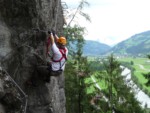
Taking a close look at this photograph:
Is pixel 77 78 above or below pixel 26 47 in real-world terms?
below

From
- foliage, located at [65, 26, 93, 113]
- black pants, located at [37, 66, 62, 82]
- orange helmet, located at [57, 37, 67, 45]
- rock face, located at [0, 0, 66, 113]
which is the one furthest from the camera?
foliage, located at [65, 26, 93, 113]

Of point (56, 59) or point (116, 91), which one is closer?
point (56, 59)

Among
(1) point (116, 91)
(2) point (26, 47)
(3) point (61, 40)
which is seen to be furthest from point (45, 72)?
(1) point (116, 91)

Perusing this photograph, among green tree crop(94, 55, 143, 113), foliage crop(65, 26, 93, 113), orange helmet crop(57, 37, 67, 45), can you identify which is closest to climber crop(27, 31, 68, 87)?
orange helmet crop(57, 37, 67, 45)

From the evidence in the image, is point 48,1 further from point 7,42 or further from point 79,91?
point 79,91

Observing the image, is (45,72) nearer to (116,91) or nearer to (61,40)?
(61,40)

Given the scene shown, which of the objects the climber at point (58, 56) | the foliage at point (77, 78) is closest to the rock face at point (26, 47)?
the climber at point (58, 56)

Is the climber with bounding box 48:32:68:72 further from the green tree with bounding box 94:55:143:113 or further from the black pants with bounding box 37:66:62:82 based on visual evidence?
the green tree with bounding box 94:55:143:113

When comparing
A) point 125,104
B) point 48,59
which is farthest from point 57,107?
point 125,104

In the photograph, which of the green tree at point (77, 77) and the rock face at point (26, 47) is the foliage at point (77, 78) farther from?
the rock face at point (26, 47)

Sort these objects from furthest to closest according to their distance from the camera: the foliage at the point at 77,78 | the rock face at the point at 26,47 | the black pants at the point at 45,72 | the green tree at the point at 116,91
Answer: the foliage at the point at 77,78, the green tree at the point at 116,91, the rock face at the point at 26,47, the black pants at the point at 45,72

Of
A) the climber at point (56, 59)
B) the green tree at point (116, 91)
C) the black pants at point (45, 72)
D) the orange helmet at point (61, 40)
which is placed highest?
the orange helmet at point (61, 40)

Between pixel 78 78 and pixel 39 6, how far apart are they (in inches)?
644

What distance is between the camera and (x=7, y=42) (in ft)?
44.3
